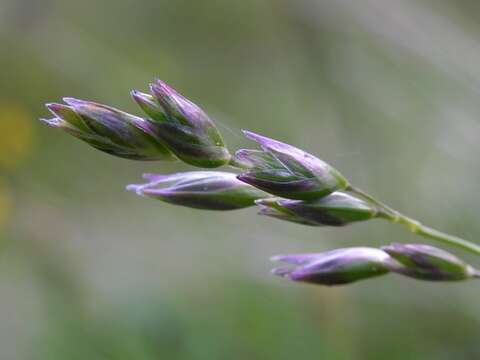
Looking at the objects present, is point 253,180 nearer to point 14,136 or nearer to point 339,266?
point 339,266

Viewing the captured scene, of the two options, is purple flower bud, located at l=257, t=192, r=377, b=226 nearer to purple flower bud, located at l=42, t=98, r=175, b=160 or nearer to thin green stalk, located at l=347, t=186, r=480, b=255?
thin green stalk, located at l=347, t=186, r=480, b=255

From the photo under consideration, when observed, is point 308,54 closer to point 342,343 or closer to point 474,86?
point 474,86

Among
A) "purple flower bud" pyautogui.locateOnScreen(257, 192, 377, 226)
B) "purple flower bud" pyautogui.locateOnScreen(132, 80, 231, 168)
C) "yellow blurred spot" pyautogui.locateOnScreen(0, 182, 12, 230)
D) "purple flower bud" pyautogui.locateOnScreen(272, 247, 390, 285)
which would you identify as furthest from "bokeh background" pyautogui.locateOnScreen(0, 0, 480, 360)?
"purple flower bud" pyautogui.locateOnScreen(132, 80, 231, 168)

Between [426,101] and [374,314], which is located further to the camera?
[426,101]

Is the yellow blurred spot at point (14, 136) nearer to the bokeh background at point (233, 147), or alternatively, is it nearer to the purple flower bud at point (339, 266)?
the bokeh background at point (233, 147)

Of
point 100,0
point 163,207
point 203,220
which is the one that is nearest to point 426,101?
point 203,220

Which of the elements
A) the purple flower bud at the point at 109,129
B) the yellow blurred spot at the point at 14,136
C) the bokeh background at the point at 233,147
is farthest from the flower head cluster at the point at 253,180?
the yellow blurred spot at the point at 14,136

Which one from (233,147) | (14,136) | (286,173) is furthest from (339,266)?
(14,136)

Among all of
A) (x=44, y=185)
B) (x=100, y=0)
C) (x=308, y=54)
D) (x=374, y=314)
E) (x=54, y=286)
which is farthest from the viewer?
(x=100, y=0)
